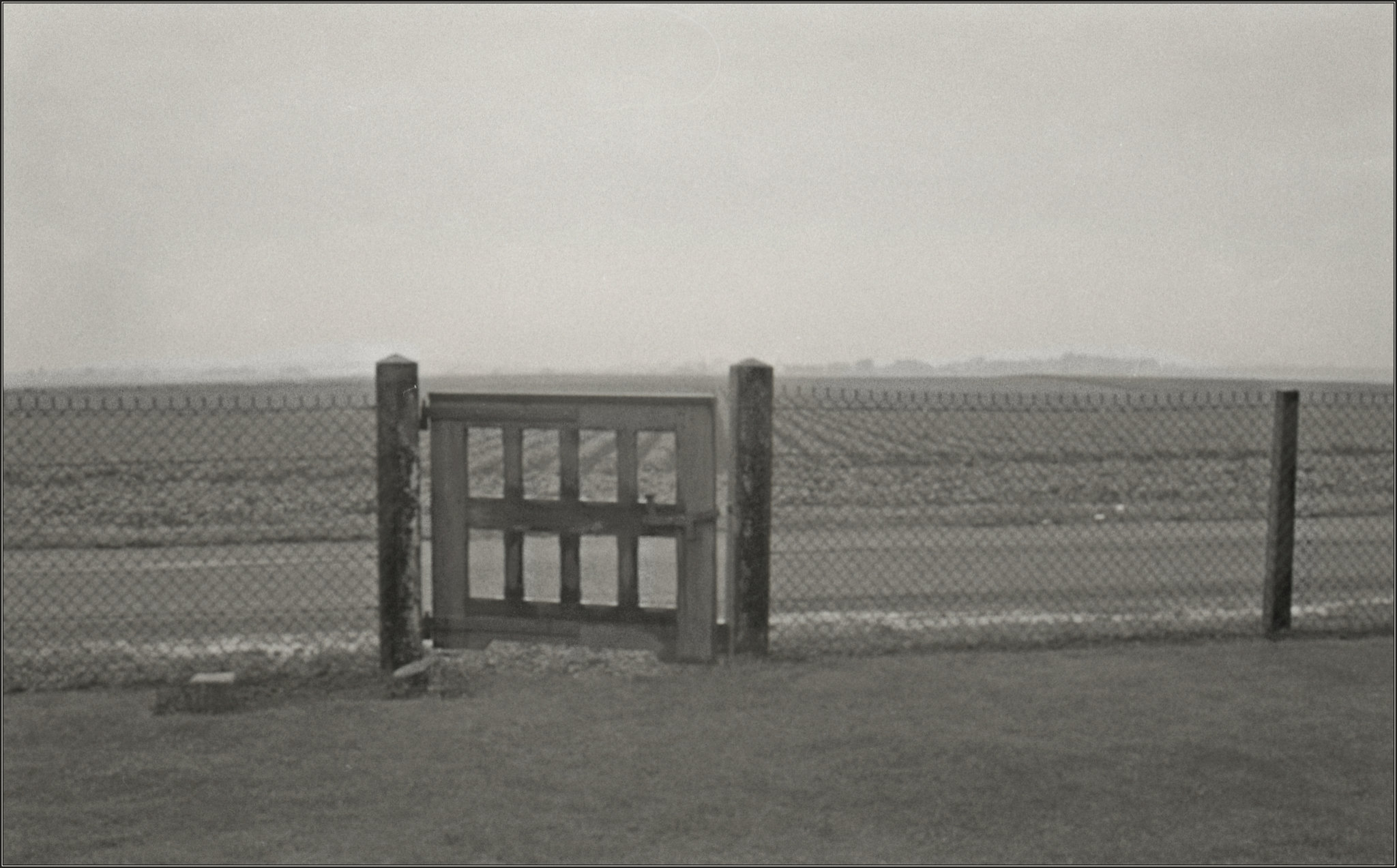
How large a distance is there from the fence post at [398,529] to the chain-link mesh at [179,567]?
382mm

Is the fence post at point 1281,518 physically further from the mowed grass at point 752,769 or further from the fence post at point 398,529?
the fence post at point 398,529

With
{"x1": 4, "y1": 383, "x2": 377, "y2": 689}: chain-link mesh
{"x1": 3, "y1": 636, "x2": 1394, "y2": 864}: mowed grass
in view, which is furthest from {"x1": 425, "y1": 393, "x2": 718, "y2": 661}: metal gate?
{"x1": 4, "y1": 383, "x2": 377, "y2": 689}: chain-link mesh

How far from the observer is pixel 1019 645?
287 inches

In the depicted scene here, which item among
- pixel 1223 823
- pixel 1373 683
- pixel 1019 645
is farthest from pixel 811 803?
pixel 1373 683

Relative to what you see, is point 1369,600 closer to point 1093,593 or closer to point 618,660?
point 1093,593

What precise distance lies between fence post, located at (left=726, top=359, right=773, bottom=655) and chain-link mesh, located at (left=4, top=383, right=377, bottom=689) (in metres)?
2.22

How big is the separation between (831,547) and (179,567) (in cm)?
635

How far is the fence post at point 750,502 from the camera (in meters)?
6.80

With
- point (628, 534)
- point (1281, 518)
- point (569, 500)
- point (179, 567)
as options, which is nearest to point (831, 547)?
point (1281, 518)

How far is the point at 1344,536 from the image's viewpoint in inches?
507

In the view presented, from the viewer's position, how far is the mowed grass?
4281mm

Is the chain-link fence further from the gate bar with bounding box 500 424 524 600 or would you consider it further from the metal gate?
the gate bar with bounding box 500 424 524 600

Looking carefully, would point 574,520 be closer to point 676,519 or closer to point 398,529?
point 676,519

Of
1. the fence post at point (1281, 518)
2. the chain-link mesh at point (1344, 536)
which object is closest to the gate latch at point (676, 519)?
the fence post at point (1281, 518)
